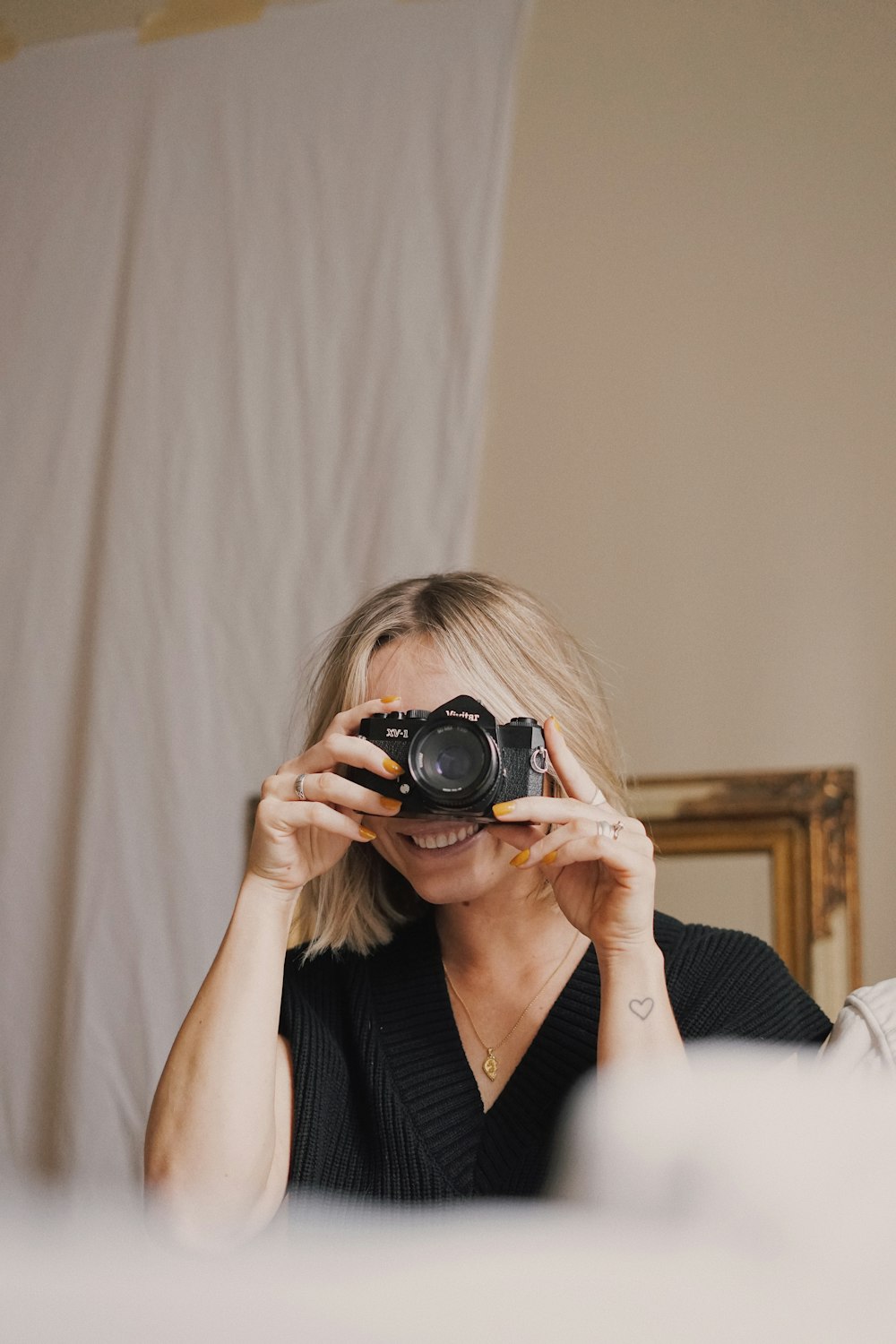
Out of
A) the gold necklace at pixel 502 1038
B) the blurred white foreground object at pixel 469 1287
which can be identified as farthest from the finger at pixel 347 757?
the blurred white foreground object at pixel 469 1287

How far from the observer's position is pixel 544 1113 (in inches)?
35.0

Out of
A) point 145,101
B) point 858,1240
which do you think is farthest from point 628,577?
point 858,1240

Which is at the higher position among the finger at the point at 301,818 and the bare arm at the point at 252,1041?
the finger at the point at 301,818

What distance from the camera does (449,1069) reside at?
940mm

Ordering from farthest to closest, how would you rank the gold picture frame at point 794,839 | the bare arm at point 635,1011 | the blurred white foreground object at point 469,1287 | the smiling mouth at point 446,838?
the gold picture frame at point 794,839 → the smiling mouth at point 446,838 → the bare arm at point 635,1011 → the blurred white foreground object at point 469,1287

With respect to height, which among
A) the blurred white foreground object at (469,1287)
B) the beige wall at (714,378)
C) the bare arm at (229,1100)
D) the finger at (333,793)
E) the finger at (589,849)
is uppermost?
the beige wall at (714,378)

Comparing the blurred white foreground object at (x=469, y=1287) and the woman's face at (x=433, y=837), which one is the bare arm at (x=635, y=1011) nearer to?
the woman's face at (x=433, y=837)

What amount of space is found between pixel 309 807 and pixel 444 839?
0.10 m

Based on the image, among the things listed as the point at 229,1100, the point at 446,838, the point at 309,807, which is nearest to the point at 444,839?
the point at 446,838

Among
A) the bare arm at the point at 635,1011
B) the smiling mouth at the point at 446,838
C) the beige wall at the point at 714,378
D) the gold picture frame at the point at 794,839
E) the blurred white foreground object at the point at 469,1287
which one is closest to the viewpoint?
the blurred white foreground object at the point at 469,1287

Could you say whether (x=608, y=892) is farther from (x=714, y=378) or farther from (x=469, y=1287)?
(x=714, y=378)

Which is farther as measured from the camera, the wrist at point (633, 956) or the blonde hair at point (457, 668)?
the blonde hair at point (457, 668)

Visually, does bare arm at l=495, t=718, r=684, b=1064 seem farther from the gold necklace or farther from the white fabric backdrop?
the white fabric backdrop

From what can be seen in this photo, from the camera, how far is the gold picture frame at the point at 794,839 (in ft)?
4.74
